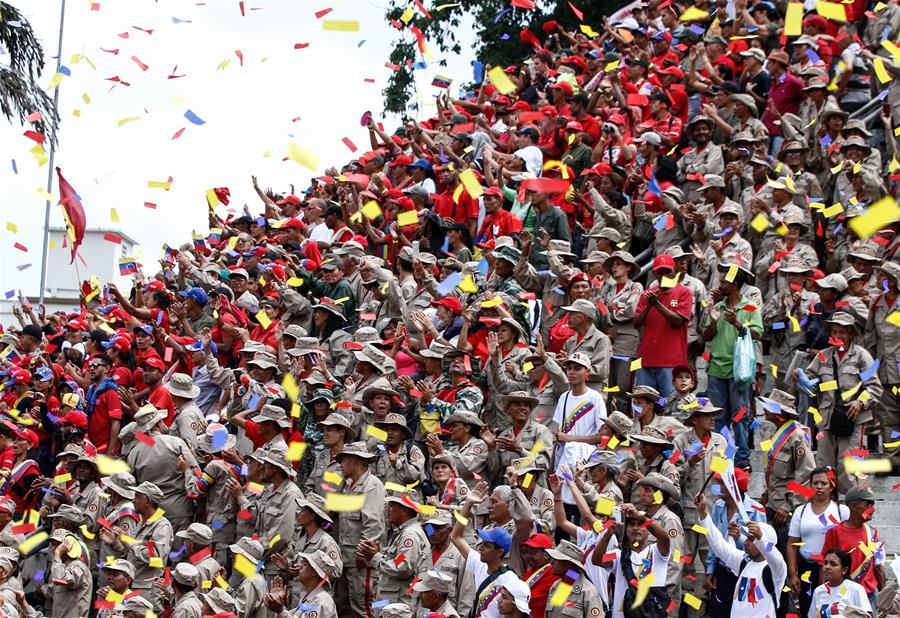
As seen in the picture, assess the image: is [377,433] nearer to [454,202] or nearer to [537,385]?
[537,385]

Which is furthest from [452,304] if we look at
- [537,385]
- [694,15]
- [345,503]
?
[694,15]

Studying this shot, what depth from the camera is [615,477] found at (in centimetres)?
1223

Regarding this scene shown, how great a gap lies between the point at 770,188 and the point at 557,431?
14.0ft

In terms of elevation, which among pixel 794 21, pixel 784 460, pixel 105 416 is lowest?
pixel 105 416

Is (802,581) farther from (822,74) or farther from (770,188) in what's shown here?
(822,74)

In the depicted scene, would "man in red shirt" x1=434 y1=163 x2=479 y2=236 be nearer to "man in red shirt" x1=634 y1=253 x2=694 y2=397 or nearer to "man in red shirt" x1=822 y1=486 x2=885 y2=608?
"man in red shirt" x1=634 y1=253 x2=694 y2=397

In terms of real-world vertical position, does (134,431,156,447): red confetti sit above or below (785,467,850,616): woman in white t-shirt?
above

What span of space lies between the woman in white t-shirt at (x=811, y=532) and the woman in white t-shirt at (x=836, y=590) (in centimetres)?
51

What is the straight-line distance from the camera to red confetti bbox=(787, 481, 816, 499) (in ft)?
38.5

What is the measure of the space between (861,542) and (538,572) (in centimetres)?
252

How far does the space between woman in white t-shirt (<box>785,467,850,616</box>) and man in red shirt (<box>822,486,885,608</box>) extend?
0.14 metres

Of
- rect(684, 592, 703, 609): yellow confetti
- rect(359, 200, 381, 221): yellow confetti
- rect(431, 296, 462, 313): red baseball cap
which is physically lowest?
rect(684, 592, 703, 609): yellow confetti

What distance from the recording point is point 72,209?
65.9 ft

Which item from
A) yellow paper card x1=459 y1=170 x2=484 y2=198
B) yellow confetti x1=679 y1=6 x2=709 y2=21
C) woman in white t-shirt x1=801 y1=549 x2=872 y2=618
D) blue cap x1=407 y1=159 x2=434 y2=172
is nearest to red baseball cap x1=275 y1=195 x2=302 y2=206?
blue cap x1=407 y1=159 x2=434 y2=172
